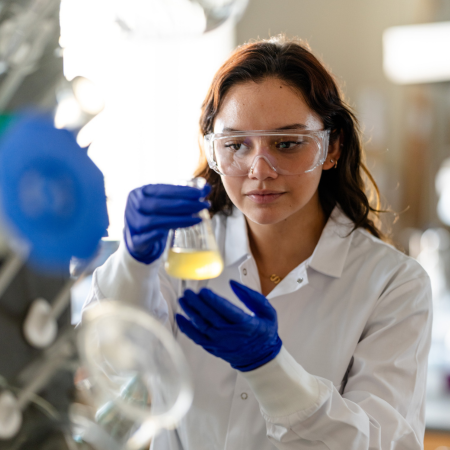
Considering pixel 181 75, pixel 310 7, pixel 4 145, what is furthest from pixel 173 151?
pixel 4 145

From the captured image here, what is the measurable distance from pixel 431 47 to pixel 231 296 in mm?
3443

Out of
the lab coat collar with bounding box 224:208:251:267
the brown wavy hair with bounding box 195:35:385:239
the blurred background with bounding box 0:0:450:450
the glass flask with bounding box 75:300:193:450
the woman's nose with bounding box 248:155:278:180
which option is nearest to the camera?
the glass flask with bounding box 75:300:193:450

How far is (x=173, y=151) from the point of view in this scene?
3.29 meters

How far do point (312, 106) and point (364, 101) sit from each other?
3.62 meters

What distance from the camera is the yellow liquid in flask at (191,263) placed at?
1.06 m

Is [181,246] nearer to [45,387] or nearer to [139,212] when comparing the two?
[139,212]

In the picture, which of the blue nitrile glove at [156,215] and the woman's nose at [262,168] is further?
the woman's nose at [262,168]

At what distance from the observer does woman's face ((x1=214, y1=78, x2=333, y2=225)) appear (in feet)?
4.60

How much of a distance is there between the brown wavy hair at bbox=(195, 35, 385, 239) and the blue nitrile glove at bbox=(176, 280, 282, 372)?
2.33 feet

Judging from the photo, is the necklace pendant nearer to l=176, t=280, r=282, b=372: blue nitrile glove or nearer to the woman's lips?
the woman's lips

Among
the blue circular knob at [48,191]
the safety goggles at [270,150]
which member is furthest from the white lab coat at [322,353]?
the blue circular knob at [48,191]

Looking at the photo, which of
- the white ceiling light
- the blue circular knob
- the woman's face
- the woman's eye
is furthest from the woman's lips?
the white ceiling light

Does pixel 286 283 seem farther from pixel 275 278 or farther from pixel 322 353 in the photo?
pixel 322 353

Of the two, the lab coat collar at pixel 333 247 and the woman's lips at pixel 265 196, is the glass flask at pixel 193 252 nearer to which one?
the woman's lips at pixel 265 196
